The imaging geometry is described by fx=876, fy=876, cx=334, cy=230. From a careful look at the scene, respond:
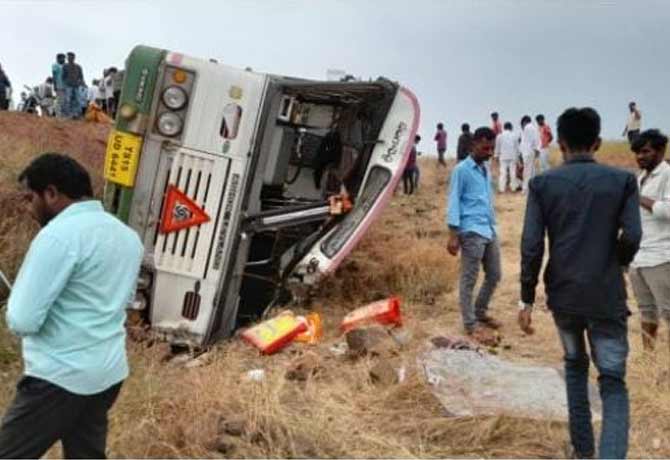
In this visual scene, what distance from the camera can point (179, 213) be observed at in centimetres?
584

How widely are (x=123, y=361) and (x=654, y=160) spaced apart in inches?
138

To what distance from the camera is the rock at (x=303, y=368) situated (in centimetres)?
516

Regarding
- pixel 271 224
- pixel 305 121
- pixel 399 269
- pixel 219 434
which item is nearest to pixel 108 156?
pixel 271 224

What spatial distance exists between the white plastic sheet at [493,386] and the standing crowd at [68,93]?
11.2 m

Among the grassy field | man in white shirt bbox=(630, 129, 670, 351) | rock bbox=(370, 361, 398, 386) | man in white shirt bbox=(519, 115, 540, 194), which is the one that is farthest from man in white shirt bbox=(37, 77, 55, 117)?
man in white shirt bbox=(630, 129, 670, 351)

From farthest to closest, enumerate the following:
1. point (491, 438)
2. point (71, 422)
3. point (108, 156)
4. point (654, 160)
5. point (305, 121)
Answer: point (305, 121) < point (108, 156) < point (654, 160) < point (491, 438) < point (71, 422)

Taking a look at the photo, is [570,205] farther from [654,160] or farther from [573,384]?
[654,160]

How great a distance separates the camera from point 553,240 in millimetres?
3719

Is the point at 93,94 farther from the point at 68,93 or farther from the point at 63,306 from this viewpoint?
the point at 63,306

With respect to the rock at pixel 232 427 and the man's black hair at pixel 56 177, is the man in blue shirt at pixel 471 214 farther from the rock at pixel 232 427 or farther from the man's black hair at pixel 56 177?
the man's black hair at pixel 56 177

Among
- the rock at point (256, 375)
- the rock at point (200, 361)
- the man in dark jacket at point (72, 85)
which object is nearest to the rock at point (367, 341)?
the rock at point (256, 375)

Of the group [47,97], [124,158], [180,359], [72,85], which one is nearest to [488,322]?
[180,359]

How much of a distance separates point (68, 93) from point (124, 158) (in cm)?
1073

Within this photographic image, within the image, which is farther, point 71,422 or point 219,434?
point 219,434
